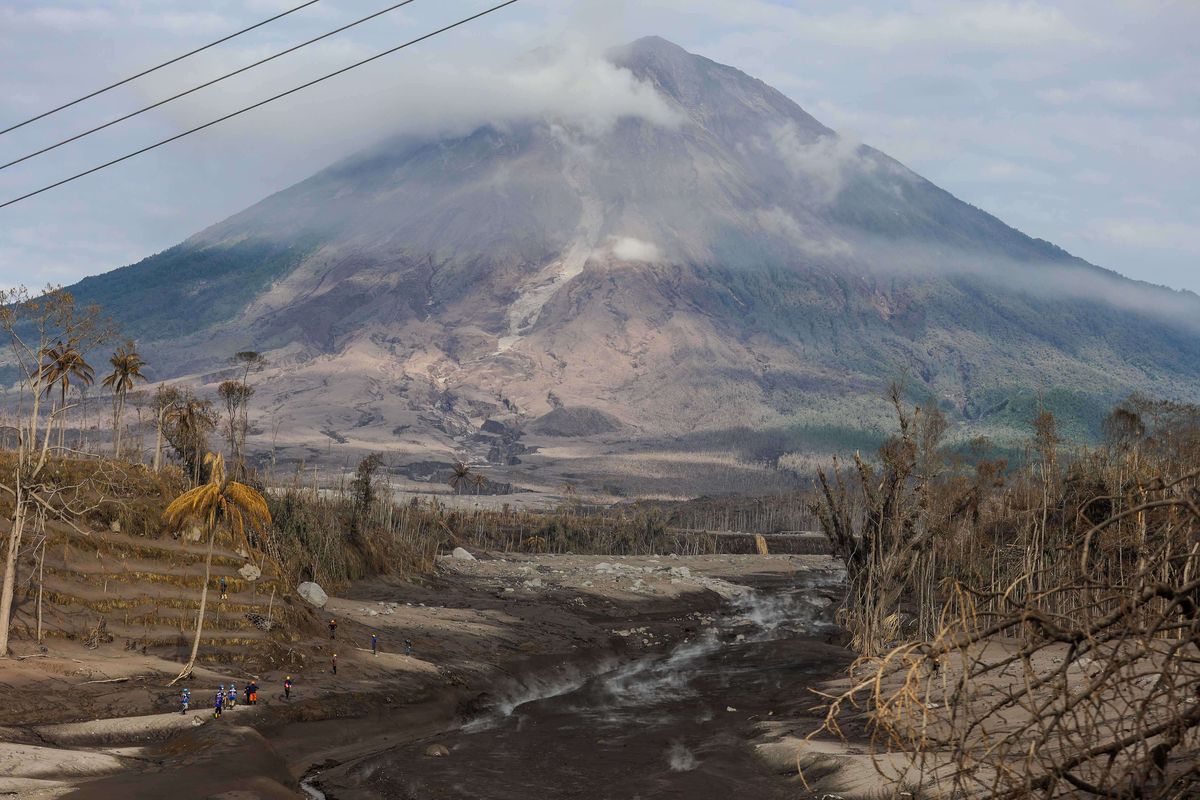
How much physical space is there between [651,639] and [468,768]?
27.5 meters

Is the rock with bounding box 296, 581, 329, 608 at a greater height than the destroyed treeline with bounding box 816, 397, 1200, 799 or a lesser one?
lesser

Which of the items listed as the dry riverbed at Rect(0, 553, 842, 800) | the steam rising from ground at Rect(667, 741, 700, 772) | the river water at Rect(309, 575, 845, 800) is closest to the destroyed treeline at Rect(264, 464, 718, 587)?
the dry riverbed at Rect(0, 553, 842, 800)

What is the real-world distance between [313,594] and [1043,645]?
4231cm

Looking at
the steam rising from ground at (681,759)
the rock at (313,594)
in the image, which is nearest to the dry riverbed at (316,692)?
the rock at (313,594)

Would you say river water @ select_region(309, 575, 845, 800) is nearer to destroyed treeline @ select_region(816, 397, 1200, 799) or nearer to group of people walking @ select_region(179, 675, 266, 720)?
destroyed treeline @ select_region(816, 397, 1200, 799)

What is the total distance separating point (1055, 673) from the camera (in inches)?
210

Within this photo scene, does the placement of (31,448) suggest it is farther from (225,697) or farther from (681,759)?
(681,759)

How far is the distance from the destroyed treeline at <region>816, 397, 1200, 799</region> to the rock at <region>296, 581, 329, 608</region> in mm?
22951

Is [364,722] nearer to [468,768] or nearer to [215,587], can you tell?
[468,768]

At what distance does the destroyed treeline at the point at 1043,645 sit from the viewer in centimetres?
532

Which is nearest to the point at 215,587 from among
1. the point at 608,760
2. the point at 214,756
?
the point at 214,756

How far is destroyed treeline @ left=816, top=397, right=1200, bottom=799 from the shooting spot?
532 centimetres

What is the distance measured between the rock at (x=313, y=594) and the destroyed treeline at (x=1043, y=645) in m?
23.0

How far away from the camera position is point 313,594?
44.6 meters
